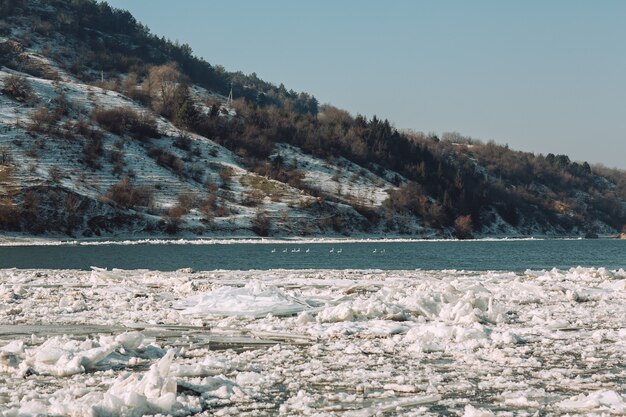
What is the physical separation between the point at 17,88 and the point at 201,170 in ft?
131

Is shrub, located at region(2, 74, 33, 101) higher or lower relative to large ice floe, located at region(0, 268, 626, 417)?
higher

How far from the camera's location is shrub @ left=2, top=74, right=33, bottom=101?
13950 cm

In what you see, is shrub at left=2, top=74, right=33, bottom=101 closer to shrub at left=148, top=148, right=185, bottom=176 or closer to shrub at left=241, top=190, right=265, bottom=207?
shrub at left=148, top=148, right=185, bottom=176

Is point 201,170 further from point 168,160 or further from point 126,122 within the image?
point 126,122

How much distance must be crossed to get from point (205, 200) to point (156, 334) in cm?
10365

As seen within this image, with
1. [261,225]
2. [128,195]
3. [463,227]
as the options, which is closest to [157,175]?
[128,195]

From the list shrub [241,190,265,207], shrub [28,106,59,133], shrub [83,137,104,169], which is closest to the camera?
shrub [83,137,104,169]

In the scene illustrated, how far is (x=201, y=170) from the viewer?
445 ft

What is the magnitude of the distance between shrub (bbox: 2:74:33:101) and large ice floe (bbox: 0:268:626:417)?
119543 mm

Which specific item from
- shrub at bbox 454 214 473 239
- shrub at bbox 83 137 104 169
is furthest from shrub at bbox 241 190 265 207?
shrub at bbox 454 214 473 239

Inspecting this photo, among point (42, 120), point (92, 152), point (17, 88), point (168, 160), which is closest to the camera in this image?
point (92, 152)

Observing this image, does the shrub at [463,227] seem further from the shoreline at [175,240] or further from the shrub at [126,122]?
the shrub at [126,122]

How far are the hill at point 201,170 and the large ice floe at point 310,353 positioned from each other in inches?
3156

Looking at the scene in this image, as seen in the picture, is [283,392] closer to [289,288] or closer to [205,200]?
[289,288]
